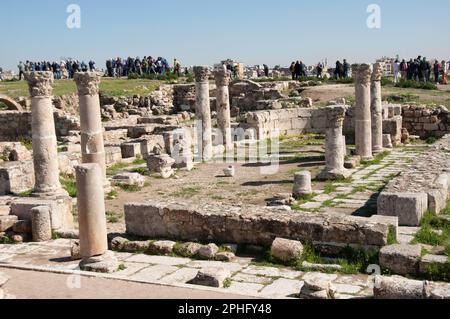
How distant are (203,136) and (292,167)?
437 cm

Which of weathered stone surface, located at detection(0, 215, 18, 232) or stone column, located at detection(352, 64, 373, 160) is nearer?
weathered stone surface, located at detection(0, 215, 18, 232)

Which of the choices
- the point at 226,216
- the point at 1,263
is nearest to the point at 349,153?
the point at 226,216

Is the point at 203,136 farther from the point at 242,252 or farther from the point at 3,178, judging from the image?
the point at 242,252

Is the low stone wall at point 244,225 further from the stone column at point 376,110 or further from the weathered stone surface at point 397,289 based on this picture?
the stone column at point 376,110

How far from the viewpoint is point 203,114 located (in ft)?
74.7

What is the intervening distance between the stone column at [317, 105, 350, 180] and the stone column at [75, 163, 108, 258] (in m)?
8.80

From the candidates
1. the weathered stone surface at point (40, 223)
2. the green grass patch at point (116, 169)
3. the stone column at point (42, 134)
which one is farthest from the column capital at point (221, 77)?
the weathered stone surface at point (40, 223)

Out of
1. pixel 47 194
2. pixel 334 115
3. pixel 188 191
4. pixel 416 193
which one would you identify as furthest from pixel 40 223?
pixel 334 115

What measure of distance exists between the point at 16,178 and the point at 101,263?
725 centimetres

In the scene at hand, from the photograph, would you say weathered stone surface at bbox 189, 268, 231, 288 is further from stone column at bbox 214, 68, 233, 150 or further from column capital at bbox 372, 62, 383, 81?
stone column at bbox 214, 68, 233, 150

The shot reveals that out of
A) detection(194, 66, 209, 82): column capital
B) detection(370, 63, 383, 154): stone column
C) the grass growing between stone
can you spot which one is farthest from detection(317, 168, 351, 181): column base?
detection(194, 66, 209, 82): column capital

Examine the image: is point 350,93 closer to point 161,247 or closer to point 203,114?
point 203,114

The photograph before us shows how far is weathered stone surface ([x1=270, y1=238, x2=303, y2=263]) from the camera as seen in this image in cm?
941
